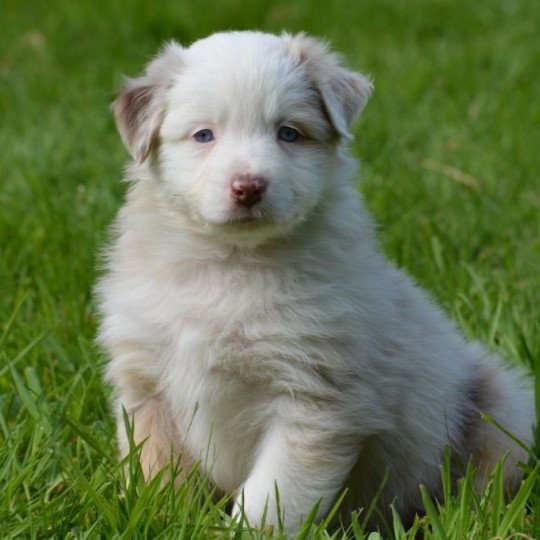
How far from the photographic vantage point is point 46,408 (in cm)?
434

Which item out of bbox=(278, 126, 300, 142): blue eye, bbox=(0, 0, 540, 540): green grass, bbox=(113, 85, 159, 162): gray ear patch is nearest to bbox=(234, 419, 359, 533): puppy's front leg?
bbox=(0, 0, 540, 540): green grass

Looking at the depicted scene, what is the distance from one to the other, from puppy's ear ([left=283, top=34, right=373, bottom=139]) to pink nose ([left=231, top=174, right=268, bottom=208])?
414 mm

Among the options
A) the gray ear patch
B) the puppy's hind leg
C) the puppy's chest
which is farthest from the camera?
the puppy's hind leg

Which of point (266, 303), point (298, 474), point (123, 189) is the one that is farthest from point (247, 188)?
point (123, 189)

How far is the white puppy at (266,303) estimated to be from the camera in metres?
3.71

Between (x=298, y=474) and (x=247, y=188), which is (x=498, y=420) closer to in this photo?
(x=298, y=474)

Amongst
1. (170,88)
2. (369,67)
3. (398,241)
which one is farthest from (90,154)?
(170,88)

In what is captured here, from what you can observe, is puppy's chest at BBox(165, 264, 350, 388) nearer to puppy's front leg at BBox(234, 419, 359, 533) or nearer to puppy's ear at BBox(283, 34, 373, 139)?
puppy's front leg at BBox(234, 419, 359, 533)

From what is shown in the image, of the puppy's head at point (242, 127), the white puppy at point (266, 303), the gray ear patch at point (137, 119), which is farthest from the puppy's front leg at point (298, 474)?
the gray ear patch at point (137, 119)

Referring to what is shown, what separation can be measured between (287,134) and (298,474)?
108 cm

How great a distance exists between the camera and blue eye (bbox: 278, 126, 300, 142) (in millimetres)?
3822

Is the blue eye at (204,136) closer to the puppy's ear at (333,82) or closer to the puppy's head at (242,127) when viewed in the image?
the puppy's head at (242,127)

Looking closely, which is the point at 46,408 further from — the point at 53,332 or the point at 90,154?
the point at 90,154

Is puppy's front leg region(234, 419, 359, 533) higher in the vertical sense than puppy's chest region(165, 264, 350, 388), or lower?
lower
